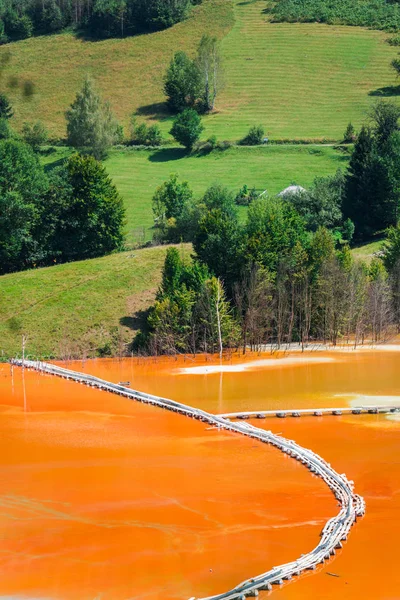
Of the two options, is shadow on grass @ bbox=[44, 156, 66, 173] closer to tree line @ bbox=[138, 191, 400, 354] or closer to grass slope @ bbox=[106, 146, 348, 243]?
grass slope @ bbox=[106, 146, 348, 243]

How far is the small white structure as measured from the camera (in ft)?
290

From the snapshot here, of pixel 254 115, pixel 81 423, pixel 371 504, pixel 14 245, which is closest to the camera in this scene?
pixel 371 504

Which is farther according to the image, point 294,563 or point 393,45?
point 393,45

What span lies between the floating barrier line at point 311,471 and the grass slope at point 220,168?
147 feet

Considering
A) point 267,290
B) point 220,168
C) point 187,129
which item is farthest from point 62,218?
point 187,129

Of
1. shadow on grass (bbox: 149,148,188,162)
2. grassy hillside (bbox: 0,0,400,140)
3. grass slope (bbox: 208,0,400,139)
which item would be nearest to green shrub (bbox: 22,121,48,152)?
grassy hillside (bbox: 0,0,400,140)

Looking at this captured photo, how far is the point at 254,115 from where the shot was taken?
116 metres

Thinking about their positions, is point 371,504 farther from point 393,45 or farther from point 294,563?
point 393,45

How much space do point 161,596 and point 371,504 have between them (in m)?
9.37

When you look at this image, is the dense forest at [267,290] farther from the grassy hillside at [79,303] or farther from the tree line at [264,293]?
the grassy hillside at [79,303]

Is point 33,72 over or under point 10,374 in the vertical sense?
over

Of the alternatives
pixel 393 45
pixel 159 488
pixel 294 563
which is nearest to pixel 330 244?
pixel 159 488

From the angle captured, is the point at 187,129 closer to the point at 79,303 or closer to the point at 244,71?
the point at 244,71

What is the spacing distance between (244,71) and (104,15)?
26.3m
